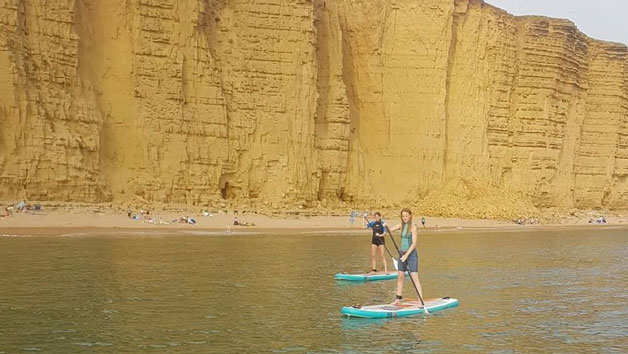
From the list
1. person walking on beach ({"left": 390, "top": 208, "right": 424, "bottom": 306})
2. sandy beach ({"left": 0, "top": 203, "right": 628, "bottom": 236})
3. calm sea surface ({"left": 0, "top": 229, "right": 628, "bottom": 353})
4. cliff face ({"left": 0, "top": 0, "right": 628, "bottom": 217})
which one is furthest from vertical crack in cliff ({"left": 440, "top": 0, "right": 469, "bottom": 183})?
person walking on beach ({"left": 390, "top": 208, "right": 424, "bottom": 306})

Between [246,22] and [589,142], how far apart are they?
28967 millimetres

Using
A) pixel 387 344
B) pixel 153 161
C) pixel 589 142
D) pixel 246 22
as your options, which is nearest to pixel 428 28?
pixel 246 22

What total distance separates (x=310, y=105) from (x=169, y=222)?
42.3ft

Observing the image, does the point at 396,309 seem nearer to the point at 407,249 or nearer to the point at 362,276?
the point at 407,249

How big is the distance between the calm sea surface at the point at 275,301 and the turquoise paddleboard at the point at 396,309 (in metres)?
0.17

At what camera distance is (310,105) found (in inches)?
1535

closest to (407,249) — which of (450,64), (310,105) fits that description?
(310,105)

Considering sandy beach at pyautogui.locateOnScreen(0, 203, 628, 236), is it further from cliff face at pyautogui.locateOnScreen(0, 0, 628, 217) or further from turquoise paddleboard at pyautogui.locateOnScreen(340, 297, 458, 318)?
turquoise paddleboard at pyautogui.locateOnScreen(340, 297, 458, 318)

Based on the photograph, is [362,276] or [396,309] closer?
[396,309]

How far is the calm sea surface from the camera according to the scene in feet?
27.9

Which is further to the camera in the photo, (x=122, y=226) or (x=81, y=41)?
(x=81, y=41)

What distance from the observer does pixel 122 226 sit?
86.7 ft

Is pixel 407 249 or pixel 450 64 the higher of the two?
pixel 450 64

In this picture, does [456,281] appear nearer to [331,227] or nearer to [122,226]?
[122,226]
